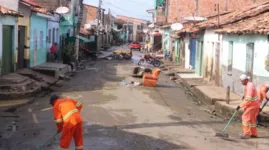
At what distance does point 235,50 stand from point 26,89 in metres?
8.41

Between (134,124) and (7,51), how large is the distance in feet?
29.5

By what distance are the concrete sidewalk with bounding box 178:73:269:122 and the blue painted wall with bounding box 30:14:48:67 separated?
8.32 metres

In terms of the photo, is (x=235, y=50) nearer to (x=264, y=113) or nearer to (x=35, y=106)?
(x=264, y=113)

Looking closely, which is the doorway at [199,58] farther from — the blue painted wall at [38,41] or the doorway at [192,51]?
the blue painted wall at [38,41]

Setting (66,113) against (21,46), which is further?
(21,46)

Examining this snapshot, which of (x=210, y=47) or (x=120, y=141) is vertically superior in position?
(x=210, y=47)

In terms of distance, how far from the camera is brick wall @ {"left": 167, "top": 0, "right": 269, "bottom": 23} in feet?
141

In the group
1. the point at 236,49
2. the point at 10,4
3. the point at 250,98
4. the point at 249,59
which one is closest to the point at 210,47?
the point at 236,49

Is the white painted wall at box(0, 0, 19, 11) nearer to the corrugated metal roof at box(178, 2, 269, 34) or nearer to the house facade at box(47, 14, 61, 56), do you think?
the corrugated metal roof at box(178, 2, 269, 34)

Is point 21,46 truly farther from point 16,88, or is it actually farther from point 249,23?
point 249,23

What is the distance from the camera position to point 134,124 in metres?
12.0

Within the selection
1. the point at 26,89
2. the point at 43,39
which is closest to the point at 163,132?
the point at 26,89

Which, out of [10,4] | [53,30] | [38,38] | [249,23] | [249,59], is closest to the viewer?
[249,59]

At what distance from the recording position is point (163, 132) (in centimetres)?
1116
